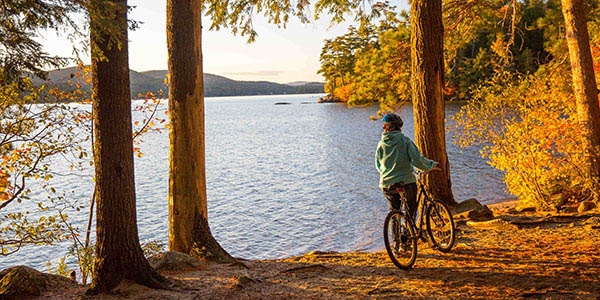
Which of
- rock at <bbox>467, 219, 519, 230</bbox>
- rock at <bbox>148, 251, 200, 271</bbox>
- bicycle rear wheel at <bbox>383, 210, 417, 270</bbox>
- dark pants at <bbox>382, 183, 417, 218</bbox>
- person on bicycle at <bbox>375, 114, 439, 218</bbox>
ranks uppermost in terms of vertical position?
person on bicycle at <bbox>375, 114, 439, 218</bbox>

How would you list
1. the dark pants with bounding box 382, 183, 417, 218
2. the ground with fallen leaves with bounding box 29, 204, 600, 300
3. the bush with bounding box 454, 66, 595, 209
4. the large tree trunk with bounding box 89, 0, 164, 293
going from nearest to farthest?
the large tree trunk with bounding box 89, 0, 164, 293
the ground with fallen leaves with bounding box 29, 204, 600, 300
the dark pants with bounding box 382, 183, 417, 218
the bush with bounding box 454, 66, 595, 209

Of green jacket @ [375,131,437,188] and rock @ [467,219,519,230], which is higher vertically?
green jacket @ [375,131,437,188]

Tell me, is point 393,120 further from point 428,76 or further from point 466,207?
point 466,207

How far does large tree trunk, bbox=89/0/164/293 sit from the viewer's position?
5.07 meters

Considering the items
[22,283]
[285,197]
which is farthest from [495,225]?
[285,197]

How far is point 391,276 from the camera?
5980mm

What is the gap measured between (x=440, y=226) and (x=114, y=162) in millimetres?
4008

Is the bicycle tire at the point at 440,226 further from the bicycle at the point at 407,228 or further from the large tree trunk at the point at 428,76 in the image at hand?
the large tree trunk at the point at 428,76

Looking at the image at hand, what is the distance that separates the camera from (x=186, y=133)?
23.6ft

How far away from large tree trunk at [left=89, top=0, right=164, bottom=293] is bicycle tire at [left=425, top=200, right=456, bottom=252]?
131 inches

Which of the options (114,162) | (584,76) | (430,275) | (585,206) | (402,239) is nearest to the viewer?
(114,162)

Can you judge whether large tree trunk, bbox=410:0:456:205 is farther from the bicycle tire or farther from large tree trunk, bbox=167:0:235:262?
large tree trunk, bbox=167:0:235:262

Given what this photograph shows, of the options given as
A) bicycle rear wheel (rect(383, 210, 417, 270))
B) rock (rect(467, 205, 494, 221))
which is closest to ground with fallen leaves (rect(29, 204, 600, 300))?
bicycle rear wheel (rect(383, 210, 417, 270))

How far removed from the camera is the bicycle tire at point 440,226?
6.68m
